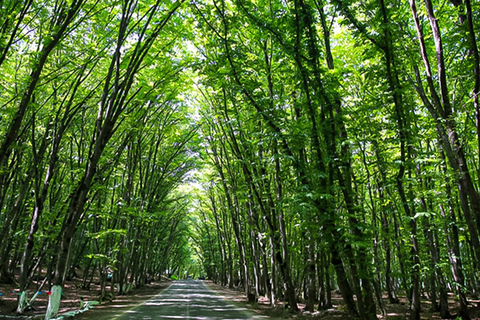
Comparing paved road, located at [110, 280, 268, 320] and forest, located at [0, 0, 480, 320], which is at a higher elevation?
forest, located at [0, 0, 480, 320]

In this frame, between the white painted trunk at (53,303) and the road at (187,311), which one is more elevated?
the white painted trunk at (53,303)

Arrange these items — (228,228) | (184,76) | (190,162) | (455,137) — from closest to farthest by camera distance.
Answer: (455,137)
(184,76)
(190,162)
(228,228)

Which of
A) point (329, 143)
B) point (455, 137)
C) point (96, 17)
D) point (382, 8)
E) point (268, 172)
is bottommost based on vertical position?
point (455, 137)

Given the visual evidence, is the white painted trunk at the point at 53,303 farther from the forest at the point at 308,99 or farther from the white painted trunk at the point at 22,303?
the white painted trunk at the point at 22,303

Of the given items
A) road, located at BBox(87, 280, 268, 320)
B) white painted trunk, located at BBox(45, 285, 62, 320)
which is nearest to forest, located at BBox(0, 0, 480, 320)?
white painted trunk, located at BBox(45, 285, 62, 320)

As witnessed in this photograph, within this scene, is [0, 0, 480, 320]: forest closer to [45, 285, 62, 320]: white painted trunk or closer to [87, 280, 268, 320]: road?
[45, 285, 62, 320]: white painted trunk

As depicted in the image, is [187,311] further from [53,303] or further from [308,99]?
[308,99]

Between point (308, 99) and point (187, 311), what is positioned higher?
point (308, 99)

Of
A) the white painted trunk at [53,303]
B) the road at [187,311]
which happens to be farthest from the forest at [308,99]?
the road at [187,311]

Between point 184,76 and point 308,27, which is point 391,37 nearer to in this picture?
point 308,27

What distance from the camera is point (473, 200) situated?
5.59m

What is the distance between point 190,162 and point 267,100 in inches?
685

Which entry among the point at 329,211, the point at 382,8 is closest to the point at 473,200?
the point at 329,211

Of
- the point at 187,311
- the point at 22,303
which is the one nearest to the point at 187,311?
the point at 187,311
